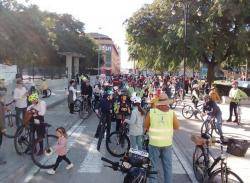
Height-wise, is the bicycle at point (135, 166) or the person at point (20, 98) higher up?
the person at point (20, 98)

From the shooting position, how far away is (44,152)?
36.2 feet

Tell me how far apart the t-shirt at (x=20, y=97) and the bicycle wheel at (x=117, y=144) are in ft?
12.4

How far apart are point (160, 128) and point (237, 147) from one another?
126cm

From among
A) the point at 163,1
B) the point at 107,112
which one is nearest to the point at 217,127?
the point at 107,112

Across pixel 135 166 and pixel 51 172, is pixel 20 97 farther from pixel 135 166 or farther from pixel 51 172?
pixel 135 166

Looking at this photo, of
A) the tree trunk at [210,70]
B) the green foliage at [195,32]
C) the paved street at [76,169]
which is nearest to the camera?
the paved street at [76,169]

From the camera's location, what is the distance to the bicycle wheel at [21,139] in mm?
11383

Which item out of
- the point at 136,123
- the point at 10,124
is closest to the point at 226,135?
the point at 136,123

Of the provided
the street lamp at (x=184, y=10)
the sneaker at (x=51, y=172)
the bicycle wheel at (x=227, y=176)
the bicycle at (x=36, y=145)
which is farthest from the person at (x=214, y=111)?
the street lamp at (x=184, y=10)

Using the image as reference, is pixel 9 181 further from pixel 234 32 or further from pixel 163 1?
pixel 163 1

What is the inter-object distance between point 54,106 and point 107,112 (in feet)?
48.4

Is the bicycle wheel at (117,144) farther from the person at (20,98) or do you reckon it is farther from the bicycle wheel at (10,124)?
the bicycle wheel at (10,124)

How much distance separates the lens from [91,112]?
2277cm

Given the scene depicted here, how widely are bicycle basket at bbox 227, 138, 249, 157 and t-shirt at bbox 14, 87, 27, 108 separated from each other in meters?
8.34
